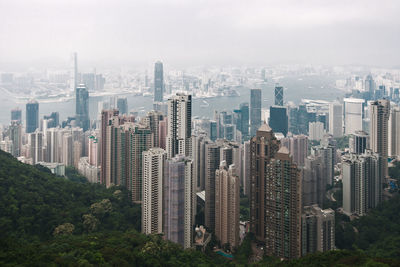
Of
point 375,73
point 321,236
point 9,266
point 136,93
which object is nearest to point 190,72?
point 136,93

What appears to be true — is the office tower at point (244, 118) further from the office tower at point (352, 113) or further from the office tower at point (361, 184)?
the office tower at point (361, 184)

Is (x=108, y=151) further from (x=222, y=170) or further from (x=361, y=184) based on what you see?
(x=361, y=184)

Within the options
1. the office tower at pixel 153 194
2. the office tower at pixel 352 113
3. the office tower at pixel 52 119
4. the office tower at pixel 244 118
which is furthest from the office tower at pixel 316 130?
the office tower at pixel 52 119

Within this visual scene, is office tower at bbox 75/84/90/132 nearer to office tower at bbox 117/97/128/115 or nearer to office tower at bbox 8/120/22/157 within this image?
office tower at bbox 117/97/128/115

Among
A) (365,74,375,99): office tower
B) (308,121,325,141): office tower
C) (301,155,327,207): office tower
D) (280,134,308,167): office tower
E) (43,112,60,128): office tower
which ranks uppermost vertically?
(365,74,375,99): office tower

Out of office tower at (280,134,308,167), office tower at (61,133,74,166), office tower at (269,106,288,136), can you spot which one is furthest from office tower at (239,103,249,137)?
office tower at (61,133,74,166)

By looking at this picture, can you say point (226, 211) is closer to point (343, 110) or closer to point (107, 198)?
point (107, 198)

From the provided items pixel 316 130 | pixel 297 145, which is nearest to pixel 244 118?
pixel 316 130

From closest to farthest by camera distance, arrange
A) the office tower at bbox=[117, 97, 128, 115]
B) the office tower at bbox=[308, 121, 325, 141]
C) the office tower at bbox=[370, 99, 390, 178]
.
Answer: the office tower at bbox=[370, 99, 390, 178] < the office tower at bbox=[308, 121, 325, 141] < the office tower at bbox=[117, 97, 128, 115]
